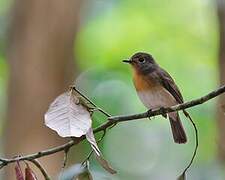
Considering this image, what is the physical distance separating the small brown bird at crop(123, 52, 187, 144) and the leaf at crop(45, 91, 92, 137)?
62 centimetres

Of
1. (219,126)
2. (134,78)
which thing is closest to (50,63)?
(219,126)

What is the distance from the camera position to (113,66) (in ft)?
15.7

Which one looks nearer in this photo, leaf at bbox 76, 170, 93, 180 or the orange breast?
leaf at bbox 76, 170, 93, 180

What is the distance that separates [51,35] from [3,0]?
2.06m

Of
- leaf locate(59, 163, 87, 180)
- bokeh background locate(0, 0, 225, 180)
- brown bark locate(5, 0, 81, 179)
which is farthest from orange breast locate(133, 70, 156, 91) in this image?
brown bark locate(5, 0, 81, 179)

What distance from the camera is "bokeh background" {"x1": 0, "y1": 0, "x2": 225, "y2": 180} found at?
278 centimetres

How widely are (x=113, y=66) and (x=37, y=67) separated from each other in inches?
76.9

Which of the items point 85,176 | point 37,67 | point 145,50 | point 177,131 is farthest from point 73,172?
point 145,50

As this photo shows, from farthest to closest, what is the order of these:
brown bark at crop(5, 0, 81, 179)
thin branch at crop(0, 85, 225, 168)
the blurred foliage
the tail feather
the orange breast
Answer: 1. the blurred foliage
2. brown bark at crop(5, 0, 81, 179)
3. the orange breast
4. the tail feather
5. thin branch at crop(0, 85, 225, 168)

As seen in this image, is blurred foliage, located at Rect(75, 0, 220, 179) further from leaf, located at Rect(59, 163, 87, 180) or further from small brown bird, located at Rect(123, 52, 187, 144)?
leaf, located at Rect(59, 163, 87, 180)

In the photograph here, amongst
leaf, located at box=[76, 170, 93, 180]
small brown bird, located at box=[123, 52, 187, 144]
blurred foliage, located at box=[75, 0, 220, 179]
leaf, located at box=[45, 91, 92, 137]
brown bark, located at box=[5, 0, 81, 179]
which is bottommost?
blurred foliage, located at box=[75, 0, 220, 179]

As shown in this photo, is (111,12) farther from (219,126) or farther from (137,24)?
(219,126)

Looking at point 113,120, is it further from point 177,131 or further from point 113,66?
point 113,66

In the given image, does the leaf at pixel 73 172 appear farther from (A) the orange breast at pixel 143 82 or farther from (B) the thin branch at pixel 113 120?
(A) the orange breast at pixel 143 82
